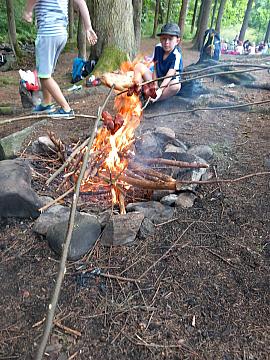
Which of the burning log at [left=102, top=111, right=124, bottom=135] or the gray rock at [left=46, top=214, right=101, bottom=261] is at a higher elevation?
the burning log at [left=102, top=111, right=124, bottom=135]

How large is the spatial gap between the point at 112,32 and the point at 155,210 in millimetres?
5686

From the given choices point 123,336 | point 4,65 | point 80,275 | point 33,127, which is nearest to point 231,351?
point 123,336

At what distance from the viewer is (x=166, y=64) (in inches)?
205

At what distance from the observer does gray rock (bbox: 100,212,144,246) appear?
2514 millimetres

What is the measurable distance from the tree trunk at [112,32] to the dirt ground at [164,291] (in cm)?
497

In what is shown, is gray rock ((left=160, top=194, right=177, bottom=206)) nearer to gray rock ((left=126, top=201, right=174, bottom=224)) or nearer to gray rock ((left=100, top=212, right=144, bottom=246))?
gray rock ((left=126, top=201, right=174, bottom=224))

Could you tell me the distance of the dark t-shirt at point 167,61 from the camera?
16.7 feet

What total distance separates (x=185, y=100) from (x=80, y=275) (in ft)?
13.0

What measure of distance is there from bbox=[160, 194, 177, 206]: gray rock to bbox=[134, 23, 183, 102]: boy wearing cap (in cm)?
223

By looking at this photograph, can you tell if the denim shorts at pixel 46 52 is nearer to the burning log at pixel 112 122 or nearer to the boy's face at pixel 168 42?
the burning log at pixel 112 122

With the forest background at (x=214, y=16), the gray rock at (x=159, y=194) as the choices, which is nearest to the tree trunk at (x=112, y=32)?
the gray rock at (x=159, y=194)

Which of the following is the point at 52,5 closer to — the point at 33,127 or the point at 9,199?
the point at 33,127

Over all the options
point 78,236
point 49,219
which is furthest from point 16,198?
point 78,236

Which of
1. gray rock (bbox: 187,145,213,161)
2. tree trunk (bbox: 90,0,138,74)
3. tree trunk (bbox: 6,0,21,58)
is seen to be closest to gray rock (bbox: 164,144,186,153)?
gray rock (bbox: 187,145,213,161)
